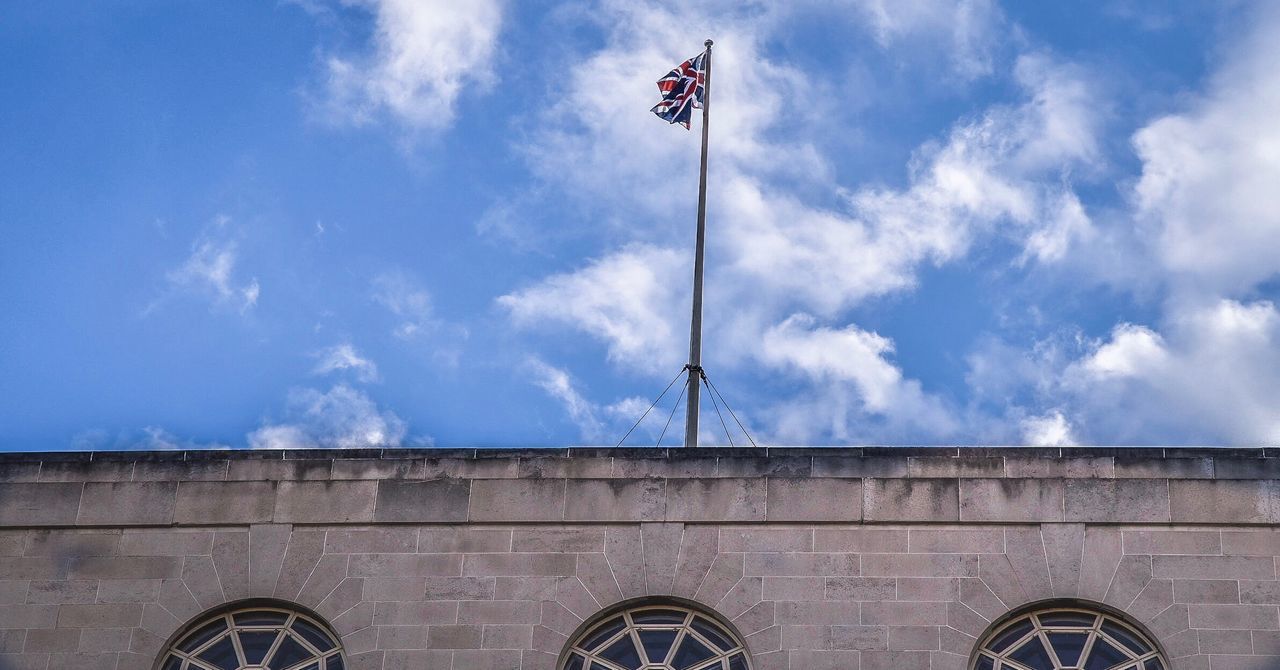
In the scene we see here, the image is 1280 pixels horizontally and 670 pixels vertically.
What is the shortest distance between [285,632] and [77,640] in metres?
2.77

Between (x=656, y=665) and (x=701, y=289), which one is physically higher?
(x=701, y=289)

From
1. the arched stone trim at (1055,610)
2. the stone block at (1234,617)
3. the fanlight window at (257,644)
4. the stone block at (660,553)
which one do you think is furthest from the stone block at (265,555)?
the stone block at (1234,617)

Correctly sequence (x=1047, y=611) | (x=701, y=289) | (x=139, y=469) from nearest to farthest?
(x=1047, y=611)
(x=139, y=469)
(x=701, y=289)

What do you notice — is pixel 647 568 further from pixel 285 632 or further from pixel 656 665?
pixel 285 632

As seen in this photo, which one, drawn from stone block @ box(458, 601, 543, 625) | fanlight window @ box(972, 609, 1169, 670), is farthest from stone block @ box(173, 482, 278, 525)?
fanlight window @ box(972, 609, 1169, 670)

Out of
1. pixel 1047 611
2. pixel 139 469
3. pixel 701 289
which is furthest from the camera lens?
pixel 701 289

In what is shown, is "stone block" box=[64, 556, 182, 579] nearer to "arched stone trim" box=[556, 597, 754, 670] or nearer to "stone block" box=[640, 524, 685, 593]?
"arched stone trim" box=[556, 597, 754, 670]

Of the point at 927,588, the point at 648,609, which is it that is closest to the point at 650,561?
the point at 648,609

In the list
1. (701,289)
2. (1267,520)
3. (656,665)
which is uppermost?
(701,289)

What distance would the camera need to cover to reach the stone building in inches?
1141

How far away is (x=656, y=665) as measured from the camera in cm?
2916

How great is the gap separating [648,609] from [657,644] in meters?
0.52

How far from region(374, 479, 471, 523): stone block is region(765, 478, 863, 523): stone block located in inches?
163

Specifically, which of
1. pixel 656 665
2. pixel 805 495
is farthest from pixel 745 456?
pixel 656 665
